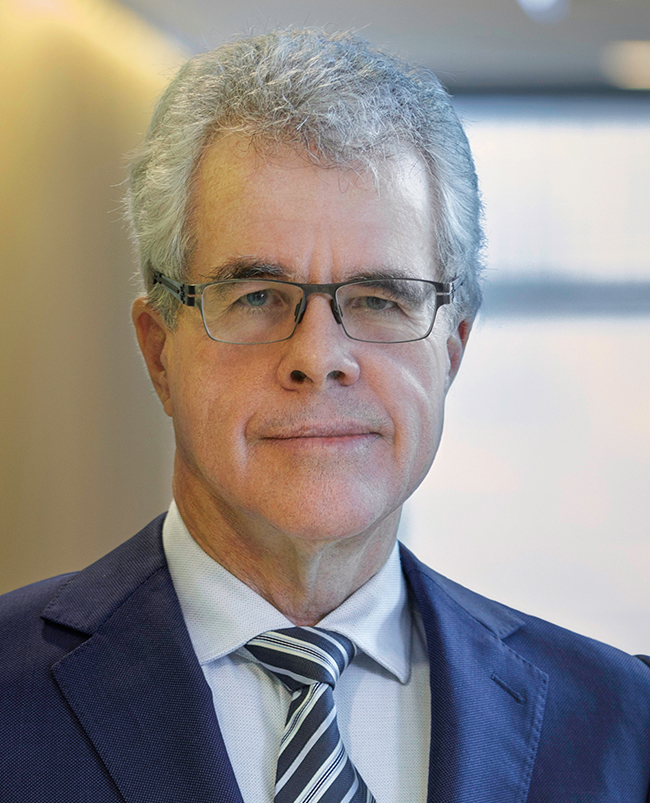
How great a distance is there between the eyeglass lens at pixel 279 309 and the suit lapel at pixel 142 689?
42cm

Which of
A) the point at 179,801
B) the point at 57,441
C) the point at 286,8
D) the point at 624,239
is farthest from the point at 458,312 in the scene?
the point at 624,239

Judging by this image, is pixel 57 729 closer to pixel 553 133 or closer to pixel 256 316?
pixel 256 316

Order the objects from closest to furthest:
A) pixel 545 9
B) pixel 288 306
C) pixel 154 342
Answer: pixel 288 306, pixel 154 342, pixel 545 9

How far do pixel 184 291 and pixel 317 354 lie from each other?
0.26 meters

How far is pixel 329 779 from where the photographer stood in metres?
1.14

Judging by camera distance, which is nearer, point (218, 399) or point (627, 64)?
point (218, 399)

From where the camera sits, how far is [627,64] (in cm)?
276

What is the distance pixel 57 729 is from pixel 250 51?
1071 mm

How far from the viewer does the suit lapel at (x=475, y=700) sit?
1213 mm

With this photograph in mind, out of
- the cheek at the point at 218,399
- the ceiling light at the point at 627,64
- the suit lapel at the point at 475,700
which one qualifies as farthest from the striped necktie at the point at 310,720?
the ceiling light at the point at 627,64

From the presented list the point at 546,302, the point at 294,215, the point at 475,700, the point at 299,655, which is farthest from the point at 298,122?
the point at 546,302

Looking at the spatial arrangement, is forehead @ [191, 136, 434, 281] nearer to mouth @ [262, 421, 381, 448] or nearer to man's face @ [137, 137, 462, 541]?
man's face @ [137, 137, 462, 541]

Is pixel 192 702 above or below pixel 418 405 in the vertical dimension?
below

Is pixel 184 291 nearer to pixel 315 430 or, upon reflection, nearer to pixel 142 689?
pixel 315 430
